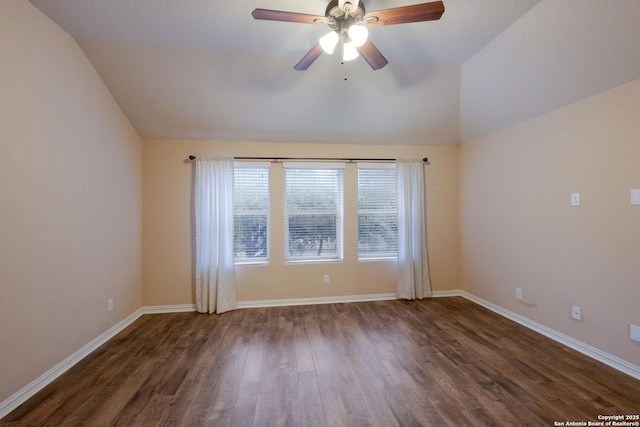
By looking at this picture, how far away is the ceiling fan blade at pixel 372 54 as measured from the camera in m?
1.75

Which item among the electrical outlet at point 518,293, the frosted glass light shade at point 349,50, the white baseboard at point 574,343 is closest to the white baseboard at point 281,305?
the white baseboard at point 574,343

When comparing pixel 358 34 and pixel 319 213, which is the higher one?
pixel 358 34

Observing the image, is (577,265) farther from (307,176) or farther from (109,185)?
(109,185)

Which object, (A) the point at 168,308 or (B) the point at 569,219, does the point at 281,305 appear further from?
(B) the point at 569,219

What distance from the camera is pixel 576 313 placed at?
2.35 m

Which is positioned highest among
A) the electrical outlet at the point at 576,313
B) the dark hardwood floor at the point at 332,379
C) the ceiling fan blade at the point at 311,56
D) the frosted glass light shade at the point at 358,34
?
the ceiling fan blade at the point at 311,56

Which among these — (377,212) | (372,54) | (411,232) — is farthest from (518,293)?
(372,54)

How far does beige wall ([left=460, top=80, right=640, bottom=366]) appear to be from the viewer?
6.64 ft

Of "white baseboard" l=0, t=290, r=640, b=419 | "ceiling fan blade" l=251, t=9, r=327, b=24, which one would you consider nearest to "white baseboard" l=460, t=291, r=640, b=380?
"white baseboard" l=0, t=290, r=640, b=419

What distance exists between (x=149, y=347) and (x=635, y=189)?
176 inches

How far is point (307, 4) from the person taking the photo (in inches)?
74.9

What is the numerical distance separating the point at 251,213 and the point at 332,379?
2.31 metres

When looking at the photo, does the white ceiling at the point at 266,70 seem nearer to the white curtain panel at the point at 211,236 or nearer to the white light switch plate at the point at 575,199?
the white curtain panel at the point at 211,236

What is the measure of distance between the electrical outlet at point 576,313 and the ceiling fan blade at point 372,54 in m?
2.87
